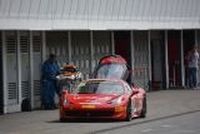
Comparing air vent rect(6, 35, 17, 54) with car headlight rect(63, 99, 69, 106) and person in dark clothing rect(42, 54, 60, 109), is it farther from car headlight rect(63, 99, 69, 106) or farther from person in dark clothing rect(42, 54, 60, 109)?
car headlight rect(63, 99, 69, 106)

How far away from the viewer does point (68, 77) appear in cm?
2758

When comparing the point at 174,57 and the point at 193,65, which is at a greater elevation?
the point at 174,57

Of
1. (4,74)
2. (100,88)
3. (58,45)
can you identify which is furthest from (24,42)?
(100,88)

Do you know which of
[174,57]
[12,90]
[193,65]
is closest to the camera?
[12,90]

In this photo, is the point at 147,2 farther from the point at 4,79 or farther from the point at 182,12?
the point at 4,79

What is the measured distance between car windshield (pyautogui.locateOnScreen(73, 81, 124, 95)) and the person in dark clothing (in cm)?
481

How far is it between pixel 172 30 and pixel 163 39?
1.04 metres

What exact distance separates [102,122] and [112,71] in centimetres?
711

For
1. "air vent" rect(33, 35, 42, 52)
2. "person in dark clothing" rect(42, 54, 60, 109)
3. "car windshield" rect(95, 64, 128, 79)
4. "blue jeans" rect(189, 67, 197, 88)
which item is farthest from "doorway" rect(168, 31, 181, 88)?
"person in dark clothing" rect(42, 54, 60, 109)

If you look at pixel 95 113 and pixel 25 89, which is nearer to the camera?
pixel 95 113

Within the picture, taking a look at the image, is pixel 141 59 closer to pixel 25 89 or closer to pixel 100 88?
pixel 25 89

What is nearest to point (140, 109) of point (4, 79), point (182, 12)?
point (4, 79)

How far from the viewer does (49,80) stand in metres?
27.9

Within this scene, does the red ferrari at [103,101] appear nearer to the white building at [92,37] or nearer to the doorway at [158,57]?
the white building at [92,37]
